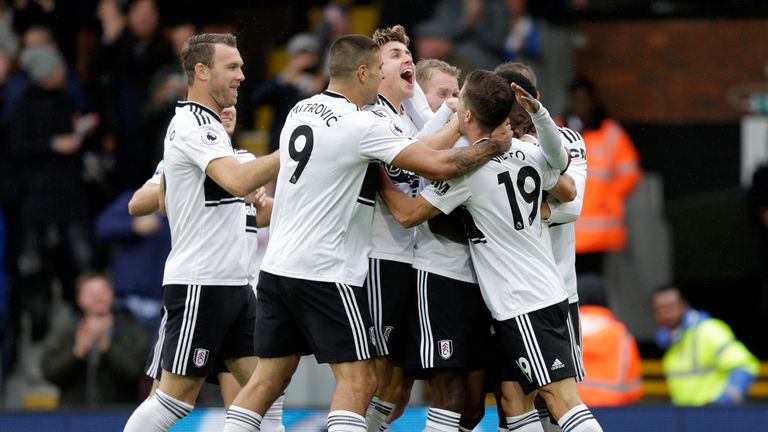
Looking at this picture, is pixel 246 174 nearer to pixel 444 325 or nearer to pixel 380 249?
pixel 380 249

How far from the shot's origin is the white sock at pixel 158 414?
696 centimetres

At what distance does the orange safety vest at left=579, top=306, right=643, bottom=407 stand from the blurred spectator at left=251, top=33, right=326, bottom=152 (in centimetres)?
321

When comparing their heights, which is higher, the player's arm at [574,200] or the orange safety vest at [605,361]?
the player's arm at [574,200]

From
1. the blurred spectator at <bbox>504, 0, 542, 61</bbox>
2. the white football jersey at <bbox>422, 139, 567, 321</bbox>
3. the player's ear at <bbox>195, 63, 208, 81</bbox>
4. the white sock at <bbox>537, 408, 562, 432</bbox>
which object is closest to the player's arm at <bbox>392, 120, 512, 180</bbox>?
the white football jersey at <bbox>422, 139, 567, 321</bbox>

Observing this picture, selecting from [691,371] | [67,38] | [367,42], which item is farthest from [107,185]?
[367,42]

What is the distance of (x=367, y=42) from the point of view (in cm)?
660

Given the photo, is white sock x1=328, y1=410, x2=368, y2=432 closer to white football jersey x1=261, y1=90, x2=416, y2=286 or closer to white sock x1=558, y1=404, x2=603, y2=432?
white football jersey x1=261, y1=90, x2=416, y2=286

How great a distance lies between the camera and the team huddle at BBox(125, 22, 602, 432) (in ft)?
21.2

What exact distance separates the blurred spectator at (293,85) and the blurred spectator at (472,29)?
0.88 meters

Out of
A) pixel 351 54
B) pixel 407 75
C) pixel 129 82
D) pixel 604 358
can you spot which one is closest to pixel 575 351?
pixel 407 75

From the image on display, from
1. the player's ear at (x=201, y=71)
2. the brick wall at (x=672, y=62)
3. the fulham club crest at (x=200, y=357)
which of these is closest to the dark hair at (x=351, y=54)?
the player's ear at (x=201, y=71)

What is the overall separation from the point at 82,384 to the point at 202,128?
4308 millimetres

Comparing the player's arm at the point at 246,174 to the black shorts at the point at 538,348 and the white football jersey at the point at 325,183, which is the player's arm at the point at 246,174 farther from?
the black shorts at the point at 538,348

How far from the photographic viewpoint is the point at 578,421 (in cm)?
646
